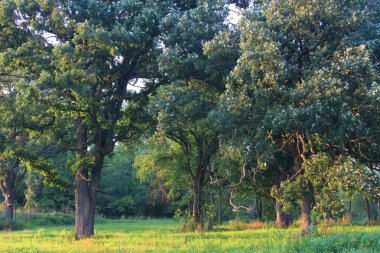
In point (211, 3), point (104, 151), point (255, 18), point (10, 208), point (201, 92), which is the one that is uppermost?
point (211, 3)

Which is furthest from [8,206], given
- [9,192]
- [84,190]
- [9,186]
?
[84,190]

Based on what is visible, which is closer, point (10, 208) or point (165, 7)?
point (165, 7)

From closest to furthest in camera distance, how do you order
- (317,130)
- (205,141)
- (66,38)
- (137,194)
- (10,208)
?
(317,130), (66,38), (205,141), (10,208), (137,194)

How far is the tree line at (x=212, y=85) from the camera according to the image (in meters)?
16.2

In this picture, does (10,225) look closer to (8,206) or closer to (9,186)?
(8,206)

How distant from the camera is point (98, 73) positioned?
2069 cm

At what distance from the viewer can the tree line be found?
16.2 metres

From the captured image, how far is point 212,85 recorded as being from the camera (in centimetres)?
2069

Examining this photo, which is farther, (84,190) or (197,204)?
(197,204)

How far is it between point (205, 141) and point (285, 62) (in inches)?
655

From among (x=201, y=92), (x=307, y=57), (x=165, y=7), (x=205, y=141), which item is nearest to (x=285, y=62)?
(x=307, y=57)

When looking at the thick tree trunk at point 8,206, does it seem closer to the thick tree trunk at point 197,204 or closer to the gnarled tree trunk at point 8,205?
the gnarled tree trunk at point 8,205

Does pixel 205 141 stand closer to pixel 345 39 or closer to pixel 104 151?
pixel 104 151

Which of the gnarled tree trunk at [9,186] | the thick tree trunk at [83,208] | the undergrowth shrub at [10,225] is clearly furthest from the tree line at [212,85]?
the gnarled tree trunk at [9,186]
